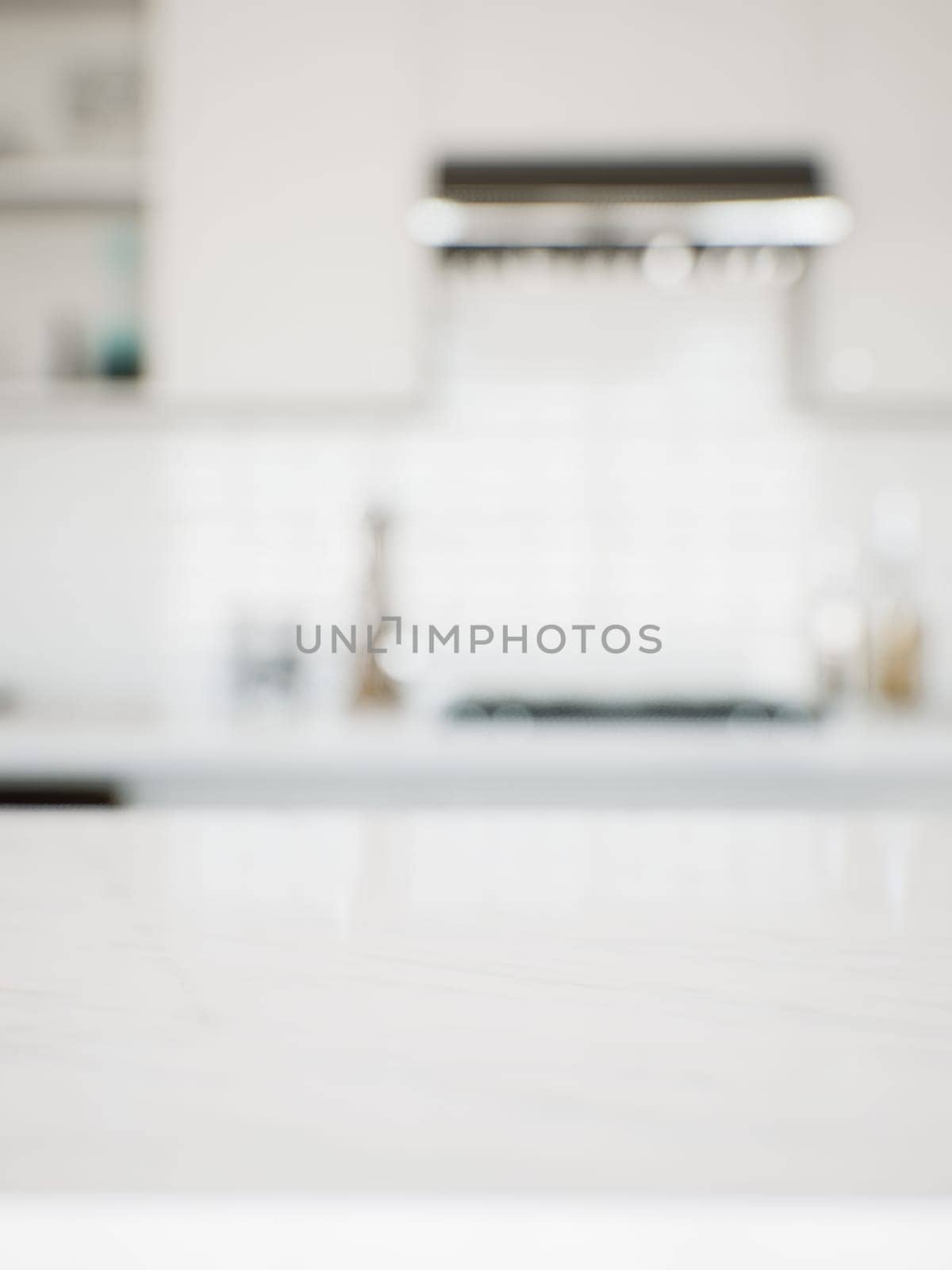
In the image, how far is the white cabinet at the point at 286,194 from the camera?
5.88ft

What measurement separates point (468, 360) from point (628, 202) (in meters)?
0.58

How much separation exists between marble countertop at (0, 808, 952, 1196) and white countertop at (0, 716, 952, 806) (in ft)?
3.03

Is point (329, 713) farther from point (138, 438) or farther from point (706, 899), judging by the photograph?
point (706, 899)

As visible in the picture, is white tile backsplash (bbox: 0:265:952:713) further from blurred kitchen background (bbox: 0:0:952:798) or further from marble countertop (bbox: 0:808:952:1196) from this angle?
marble countertop (bbox: 0:808:952:1196)

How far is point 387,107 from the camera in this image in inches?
70.6

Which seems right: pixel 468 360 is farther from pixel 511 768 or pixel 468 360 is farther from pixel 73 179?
pixel 511 768

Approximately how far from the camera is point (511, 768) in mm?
1585

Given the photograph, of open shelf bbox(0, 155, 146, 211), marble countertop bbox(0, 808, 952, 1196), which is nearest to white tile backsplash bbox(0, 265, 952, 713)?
open shelf bbox(0, 155, 146, 211)

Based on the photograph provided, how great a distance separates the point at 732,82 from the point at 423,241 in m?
0.63

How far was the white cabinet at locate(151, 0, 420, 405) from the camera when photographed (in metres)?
1.79

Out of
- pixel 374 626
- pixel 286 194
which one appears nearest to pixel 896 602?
pixel 374 626

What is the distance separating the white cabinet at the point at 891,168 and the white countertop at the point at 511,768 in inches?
30.3

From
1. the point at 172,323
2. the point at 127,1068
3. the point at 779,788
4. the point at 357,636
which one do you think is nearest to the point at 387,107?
the point at 172,323

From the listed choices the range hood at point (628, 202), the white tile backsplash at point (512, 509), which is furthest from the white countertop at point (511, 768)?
the range hood at point (628, 202)
